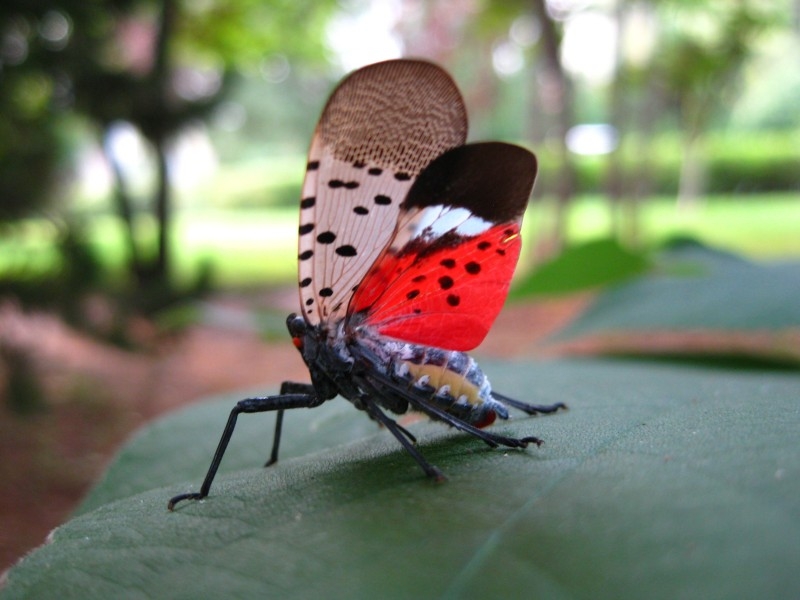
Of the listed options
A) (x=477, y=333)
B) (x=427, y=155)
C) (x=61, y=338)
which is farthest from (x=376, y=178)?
(x=61, y=338)

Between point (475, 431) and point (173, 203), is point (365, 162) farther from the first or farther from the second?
point (173, 203)

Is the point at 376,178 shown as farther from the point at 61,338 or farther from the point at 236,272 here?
the point at 236,272

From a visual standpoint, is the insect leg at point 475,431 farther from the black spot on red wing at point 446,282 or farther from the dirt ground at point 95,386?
the dirt ground at point 95,386

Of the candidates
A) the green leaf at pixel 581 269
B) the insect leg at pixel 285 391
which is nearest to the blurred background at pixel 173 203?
the green leaf at pixel 581 269

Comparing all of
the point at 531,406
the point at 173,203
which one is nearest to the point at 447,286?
the point at 531,406

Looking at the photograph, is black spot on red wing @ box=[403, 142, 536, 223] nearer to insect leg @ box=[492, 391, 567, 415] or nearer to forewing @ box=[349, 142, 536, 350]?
forewing @ box=[349, 142, 536, 350]
